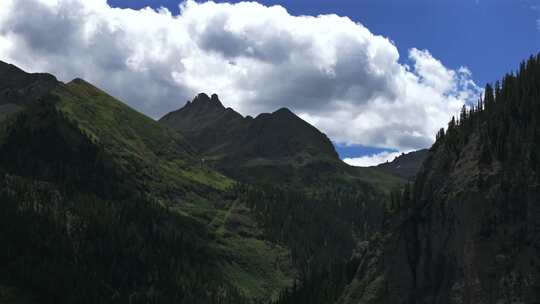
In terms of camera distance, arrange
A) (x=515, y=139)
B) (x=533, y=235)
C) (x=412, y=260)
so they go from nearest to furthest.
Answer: (x=533, y=235)
(x=515, y=139)
(x=412, y=260)

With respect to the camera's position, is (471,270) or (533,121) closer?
(471,270)

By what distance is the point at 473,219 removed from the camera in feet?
373

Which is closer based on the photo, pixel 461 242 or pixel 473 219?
pixel 473 219

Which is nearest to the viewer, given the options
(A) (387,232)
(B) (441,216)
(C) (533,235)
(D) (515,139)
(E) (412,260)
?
(C) (533,235)

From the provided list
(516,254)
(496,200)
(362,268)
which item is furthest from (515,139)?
(362,268)

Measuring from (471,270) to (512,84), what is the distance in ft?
166

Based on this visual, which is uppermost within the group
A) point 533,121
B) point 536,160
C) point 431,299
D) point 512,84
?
point 512,84

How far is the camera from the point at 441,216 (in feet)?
417

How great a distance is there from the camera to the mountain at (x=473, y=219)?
106 m

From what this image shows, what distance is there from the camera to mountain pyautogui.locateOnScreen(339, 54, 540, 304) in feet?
347

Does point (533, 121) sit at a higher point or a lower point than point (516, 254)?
higher

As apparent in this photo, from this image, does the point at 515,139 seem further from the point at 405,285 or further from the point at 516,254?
the point at 405,285

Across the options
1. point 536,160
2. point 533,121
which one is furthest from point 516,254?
point 533,121

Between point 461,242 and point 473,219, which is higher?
point 473,219
